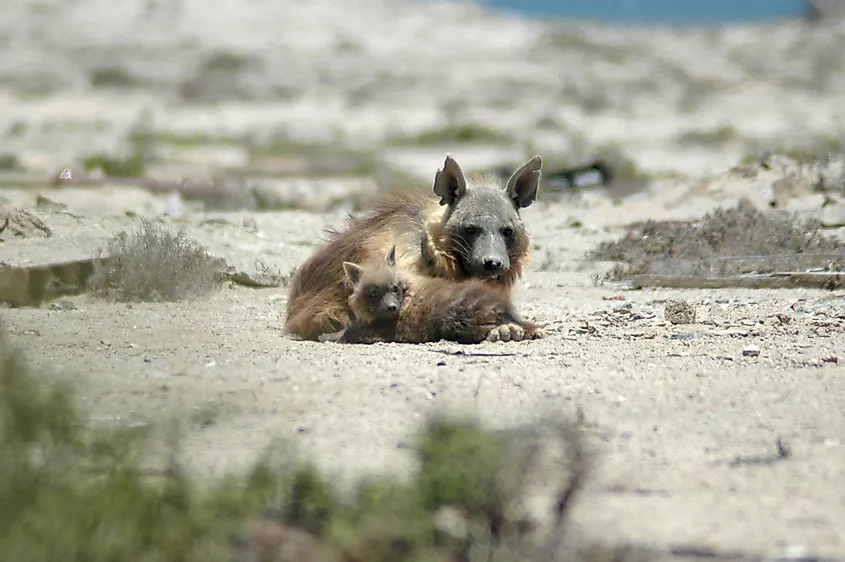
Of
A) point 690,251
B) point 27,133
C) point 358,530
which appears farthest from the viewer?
point 27,133

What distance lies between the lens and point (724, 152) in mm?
31406

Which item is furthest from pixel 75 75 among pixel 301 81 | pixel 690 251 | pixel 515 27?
pixel 690 251

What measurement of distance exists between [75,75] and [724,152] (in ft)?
109

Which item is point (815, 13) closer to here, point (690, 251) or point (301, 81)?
point (301, 81)

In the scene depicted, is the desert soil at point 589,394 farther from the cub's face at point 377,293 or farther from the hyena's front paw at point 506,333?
the cub's face at point 377,293

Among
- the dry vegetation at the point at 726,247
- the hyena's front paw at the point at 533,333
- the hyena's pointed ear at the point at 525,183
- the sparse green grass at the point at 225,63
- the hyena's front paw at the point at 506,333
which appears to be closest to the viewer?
the hyena's front paw at the point at 506,333

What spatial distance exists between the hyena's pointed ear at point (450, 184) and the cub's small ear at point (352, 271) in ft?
2.73

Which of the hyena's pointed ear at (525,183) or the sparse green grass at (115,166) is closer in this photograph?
the hyena's pointed ear at (525,183)

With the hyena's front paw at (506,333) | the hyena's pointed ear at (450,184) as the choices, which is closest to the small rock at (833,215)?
the hyena's pointed ear at (450,184)

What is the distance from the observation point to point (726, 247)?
11062 millimetres

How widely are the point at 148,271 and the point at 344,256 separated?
7.39 feet

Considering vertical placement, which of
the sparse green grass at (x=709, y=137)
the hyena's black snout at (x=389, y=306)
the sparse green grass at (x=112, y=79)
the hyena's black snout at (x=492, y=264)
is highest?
the sparse green grass at (x=112, y=79)

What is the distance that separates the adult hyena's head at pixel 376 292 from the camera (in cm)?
704

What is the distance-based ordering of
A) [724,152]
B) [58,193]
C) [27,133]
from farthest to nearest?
[27,133] → [724,152] → [58,193]
